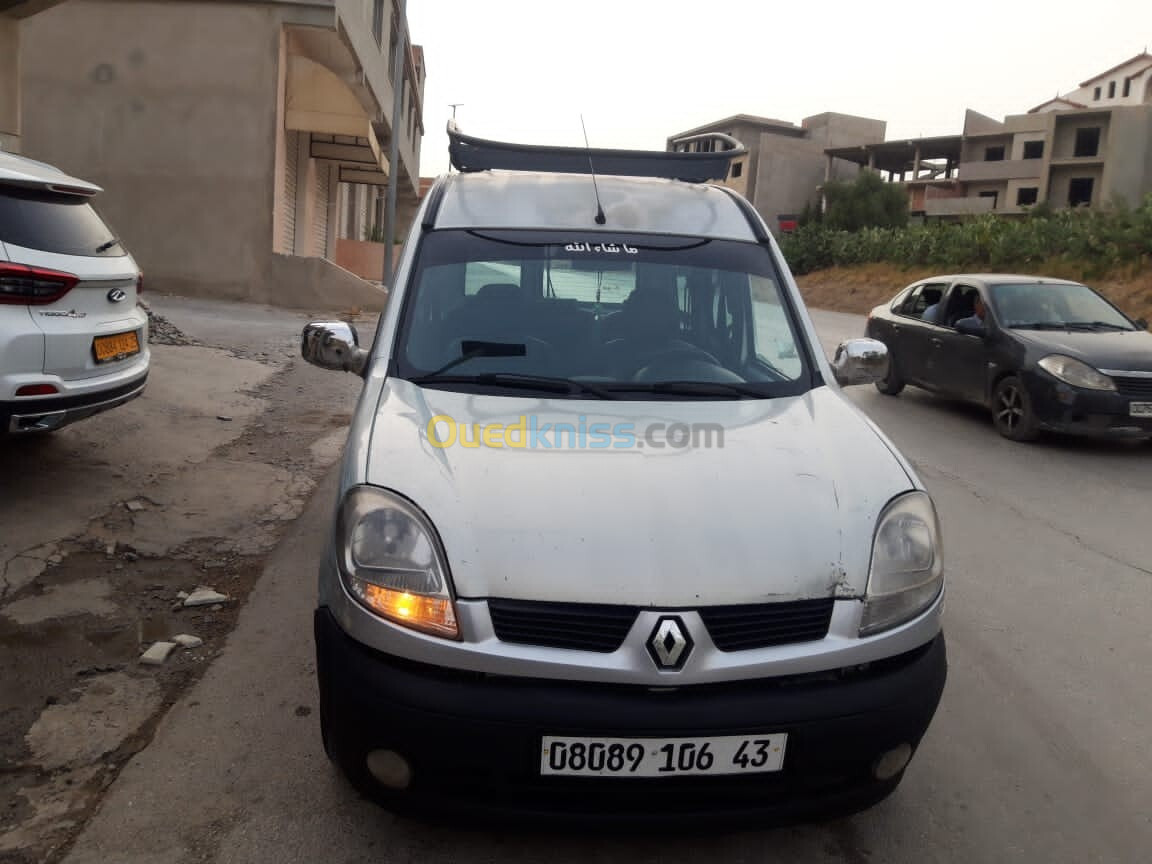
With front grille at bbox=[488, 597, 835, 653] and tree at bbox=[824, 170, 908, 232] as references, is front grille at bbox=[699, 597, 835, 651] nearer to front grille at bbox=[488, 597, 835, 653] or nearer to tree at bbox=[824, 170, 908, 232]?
front grille at bbox=[488, 597, 835, 653]

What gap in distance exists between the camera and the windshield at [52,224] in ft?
16.7

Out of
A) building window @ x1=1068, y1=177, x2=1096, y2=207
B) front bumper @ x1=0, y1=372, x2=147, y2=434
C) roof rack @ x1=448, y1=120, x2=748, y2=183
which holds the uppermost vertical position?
building window @ x1=1068, y1=177, x2=1096, y2=207

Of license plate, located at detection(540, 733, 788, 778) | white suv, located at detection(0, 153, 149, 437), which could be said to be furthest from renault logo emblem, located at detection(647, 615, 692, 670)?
white suv, located at detection(0, 153, 149, 437)

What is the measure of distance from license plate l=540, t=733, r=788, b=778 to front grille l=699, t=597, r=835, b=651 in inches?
8.7

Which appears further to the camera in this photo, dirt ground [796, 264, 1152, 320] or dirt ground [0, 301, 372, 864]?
dirt ground [796, 264, 1152, 320]

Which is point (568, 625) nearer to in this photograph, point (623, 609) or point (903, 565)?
point (623, 609)

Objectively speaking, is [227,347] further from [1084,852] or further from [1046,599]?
[1084,852]

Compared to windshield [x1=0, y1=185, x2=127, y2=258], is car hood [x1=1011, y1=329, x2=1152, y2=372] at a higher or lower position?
lower

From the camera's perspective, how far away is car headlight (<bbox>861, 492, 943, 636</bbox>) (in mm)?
2553

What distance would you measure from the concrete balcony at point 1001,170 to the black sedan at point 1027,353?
185ft

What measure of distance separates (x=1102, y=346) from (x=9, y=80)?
1164 cm

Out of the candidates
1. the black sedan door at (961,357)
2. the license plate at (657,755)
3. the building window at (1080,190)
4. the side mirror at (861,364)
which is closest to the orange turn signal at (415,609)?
the license plate at (657,755)

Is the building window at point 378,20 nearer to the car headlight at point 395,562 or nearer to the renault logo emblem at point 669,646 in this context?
the car headlight at point 395,562

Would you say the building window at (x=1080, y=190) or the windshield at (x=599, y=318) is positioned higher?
the building window at (x=1080, y=190)
